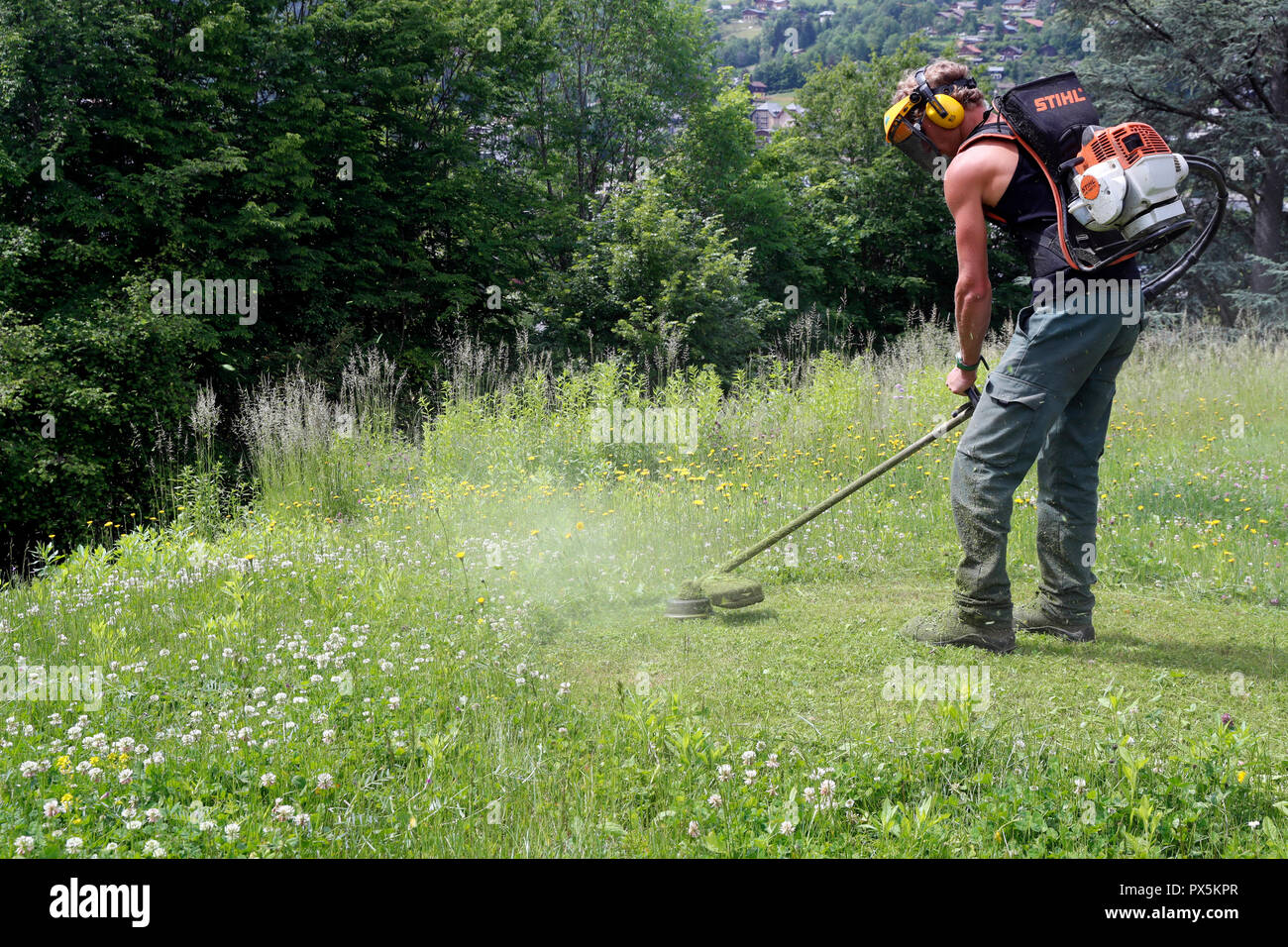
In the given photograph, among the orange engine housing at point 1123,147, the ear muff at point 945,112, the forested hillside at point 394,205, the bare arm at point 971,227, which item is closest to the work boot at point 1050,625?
the bare arm at point 971,227

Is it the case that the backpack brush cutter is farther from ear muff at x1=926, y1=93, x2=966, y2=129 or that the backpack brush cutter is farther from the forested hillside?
the forested hillside

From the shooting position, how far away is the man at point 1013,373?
4082mm

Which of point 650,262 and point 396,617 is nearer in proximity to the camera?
point 396,617

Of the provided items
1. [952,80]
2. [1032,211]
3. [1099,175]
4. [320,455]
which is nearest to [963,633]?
[1032,211]

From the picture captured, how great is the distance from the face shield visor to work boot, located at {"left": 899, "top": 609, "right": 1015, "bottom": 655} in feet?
7.05

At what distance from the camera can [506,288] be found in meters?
19.8

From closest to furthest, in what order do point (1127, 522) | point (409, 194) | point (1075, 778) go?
point (1075, 778) < point (1127, 522) < point (409, 194)

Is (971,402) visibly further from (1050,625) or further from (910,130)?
(910,130)

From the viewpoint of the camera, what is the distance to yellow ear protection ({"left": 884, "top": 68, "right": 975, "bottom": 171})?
4242mm

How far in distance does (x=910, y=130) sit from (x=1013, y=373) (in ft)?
4.14

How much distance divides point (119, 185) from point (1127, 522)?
1409 centimetres

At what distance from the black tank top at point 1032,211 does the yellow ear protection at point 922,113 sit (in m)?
0.15
